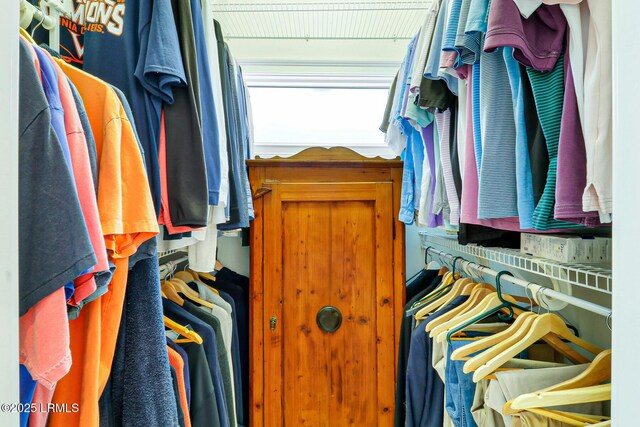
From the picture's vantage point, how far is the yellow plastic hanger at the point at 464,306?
1.40m

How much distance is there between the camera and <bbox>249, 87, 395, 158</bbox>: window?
2.77 m

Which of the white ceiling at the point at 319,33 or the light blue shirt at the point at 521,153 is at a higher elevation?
the white ceiling at the point at 319,33

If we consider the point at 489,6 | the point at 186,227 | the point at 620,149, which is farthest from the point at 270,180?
the point at 620,149

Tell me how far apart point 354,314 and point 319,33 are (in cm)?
167

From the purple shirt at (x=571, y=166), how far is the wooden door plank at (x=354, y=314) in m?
1.39

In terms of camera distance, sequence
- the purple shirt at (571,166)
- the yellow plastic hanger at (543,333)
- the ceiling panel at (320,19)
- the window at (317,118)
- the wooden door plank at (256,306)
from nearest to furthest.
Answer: the purple shirt at (571,166)
the yellow plastic hanger at (543,333)
the wooden door plank at (256,306)
the ceiling panel at (320,19)
the window at (317,118)

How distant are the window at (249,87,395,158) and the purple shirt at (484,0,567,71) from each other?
1.92 meters

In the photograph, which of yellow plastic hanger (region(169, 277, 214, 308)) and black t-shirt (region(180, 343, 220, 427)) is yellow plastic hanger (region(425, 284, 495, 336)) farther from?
yellow plastic hanger (region(169, 277, 214, 308))

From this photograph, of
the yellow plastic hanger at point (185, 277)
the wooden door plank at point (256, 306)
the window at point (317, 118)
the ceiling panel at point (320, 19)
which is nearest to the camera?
the yellow plastic hanger at point (185, 277)

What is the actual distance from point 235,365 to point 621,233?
1.84 m

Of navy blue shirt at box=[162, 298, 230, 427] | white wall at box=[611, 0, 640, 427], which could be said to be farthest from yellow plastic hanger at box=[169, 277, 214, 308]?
white wall at box=[611, 0, 640, 427]

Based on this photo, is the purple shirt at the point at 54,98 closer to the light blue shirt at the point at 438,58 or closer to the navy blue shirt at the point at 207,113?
the navy blue shirt at the point at 207,113
